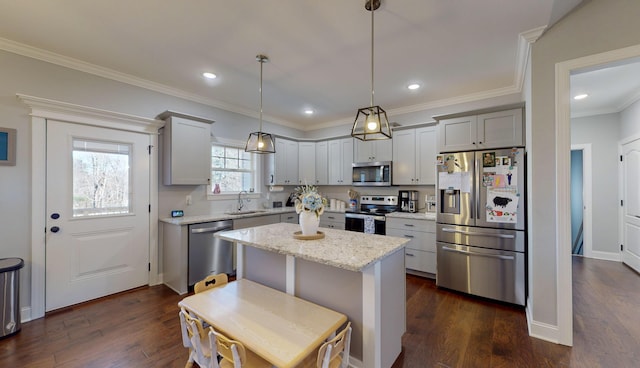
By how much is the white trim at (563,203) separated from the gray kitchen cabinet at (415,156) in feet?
5.84

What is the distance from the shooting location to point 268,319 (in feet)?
5.31

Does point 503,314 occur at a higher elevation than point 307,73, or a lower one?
lower

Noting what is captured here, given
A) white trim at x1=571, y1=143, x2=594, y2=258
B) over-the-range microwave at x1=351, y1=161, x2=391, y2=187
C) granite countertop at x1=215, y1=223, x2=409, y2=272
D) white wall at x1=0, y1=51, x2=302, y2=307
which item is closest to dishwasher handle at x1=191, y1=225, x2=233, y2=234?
granite countertop at x1=215, y1=223, x2=409, y2=272

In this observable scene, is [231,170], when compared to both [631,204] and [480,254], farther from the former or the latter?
[631,204]

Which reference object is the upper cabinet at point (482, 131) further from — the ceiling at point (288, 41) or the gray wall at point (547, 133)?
the gray wall at point (547, 133)

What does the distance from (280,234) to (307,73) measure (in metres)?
2.00

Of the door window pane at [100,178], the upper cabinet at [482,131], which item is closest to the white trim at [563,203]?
the upper cabinet at [482,131]

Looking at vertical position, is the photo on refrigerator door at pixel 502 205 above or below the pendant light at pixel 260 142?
below

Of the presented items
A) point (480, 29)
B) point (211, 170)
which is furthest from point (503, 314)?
point (211, 170)

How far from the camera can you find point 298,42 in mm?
2498

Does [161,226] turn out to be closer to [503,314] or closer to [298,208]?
Answer: [298,208]

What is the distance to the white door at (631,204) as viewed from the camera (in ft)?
13.0

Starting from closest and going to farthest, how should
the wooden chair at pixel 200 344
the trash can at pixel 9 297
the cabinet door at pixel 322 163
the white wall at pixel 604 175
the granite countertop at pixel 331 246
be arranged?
the wooden chair at pixel 200 344, the granite countertop at pixel 331 246, the trash can at pixel 9 297, the white wall at pixel 604 175, the cabinet door at pixel 322 163

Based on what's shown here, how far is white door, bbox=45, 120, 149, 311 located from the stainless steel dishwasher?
686 mm
